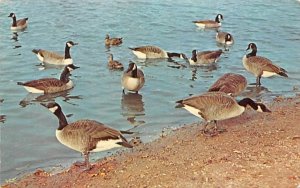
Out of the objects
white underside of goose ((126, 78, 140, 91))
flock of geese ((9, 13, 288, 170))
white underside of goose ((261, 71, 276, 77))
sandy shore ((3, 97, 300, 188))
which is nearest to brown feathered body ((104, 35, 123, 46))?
flock of geese ((9, 13, 288, 170))

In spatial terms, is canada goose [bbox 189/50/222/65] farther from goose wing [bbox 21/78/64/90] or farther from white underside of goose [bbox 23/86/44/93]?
white underside of goose [bbox 23/86/44/93]

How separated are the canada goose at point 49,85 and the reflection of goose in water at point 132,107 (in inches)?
65.7

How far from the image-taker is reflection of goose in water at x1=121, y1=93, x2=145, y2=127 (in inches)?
457

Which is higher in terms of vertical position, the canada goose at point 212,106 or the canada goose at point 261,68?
the canada goose at point 212,106

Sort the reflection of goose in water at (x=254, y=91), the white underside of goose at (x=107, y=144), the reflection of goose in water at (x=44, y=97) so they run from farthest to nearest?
the reflection of goose in water at (x=254, y=91)
the reflection of goose in water at (x=44, y=97)
the white underside of goose at (x=107, y=144)

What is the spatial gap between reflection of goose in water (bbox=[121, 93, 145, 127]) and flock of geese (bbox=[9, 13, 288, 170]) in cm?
21

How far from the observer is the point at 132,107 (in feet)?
40.9

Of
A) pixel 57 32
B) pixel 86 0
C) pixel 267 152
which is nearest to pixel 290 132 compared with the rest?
pixel 267 152

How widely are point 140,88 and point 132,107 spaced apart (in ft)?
4.11

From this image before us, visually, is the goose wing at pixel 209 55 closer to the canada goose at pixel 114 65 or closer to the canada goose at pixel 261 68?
the canada goose at pixel 261 68

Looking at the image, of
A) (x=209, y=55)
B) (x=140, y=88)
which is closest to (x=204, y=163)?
(x=140, y=88)

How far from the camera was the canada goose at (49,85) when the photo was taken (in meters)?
13.2

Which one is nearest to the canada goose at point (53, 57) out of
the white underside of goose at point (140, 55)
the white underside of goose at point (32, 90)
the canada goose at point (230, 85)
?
the white underside of goose at point (140, 55)

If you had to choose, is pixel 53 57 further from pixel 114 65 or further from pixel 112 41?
pixel 112 41
